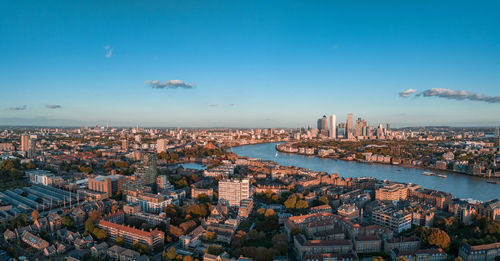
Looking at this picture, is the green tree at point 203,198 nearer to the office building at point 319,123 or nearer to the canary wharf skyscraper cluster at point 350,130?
the canary wharf skyscraper cluster at point 350,130

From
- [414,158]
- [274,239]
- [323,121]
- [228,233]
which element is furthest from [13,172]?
[323,121]

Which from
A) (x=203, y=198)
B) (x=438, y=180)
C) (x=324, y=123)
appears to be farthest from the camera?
(x=324, y=123)

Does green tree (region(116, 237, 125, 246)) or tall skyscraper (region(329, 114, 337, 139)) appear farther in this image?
tall skyscraper (region(329, 114, 337, 139))

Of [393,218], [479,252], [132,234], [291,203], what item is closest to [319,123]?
[291,203]

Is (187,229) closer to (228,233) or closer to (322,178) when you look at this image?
(228,233)

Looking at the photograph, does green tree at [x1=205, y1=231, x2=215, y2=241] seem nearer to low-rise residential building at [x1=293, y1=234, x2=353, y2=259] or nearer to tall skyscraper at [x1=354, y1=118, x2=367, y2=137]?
low-rise residential building at [x1=293, y1=234, x2=353, y2=259]

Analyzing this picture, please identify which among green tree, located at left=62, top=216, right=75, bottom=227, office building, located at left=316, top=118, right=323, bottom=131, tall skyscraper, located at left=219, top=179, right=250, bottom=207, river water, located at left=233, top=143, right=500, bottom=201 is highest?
office building, located at left=316, top=118, right=323, bottom=131

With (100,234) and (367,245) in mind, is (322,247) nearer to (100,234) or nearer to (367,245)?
(367,245)

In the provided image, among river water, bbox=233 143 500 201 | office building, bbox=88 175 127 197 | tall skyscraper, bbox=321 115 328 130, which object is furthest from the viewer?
tall skyscraper, bbox=321 115 328 130

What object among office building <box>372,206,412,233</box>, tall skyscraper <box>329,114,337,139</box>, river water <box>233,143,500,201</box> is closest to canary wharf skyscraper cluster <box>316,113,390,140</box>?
tall skyscraper <box>329,114,337,139</box>
